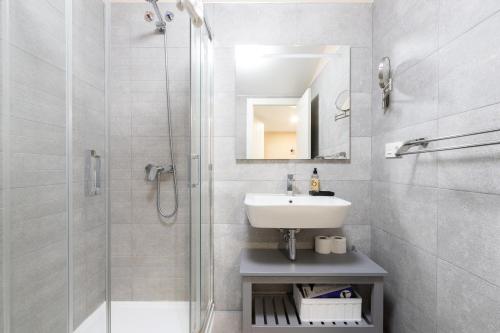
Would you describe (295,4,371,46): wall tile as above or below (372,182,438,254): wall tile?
above

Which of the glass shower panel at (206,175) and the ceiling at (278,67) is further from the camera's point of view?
the ceiling at (278,67)

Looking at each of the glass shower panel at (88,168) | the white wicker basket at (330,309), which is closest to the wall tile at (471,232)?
the white wicker basket at (330,309)

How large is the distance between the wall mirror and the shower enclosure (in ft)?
0.93

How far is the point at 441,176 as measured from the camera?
1.16m

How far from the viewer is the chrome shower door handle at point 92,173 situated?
3.32 feet

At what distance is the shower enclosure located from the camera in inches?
31.1

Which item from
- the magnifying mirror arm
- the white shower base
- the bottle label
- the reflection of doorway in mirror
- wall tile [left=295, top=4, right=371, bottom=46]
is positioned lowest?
the white shower base

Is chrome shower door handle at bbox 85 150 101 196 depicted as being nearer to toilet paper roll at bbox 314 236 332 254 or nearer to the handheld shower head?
the handheld shower head

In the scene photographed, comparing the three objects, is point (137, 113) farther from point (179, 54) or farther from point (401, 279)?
point (401, 279)

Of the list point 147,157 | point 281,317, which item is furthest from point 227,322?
point 147,157

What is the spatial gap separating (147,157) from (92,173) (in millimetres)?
461

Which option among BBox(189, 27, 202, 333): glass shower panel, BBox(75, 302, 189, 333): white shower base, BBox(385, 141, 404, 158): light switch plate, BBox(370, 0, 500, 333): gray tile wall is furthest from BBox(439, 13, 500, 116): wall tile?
BBox(75, 302, 189, 333): white shower base

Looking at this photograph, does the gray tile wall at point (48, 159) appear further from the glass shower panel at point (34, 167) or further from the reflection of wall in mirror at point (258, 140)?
the reflection of wall in mirror at point (258, 140)

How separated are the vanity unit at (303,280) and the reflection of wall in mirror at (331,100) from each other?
76 cm
